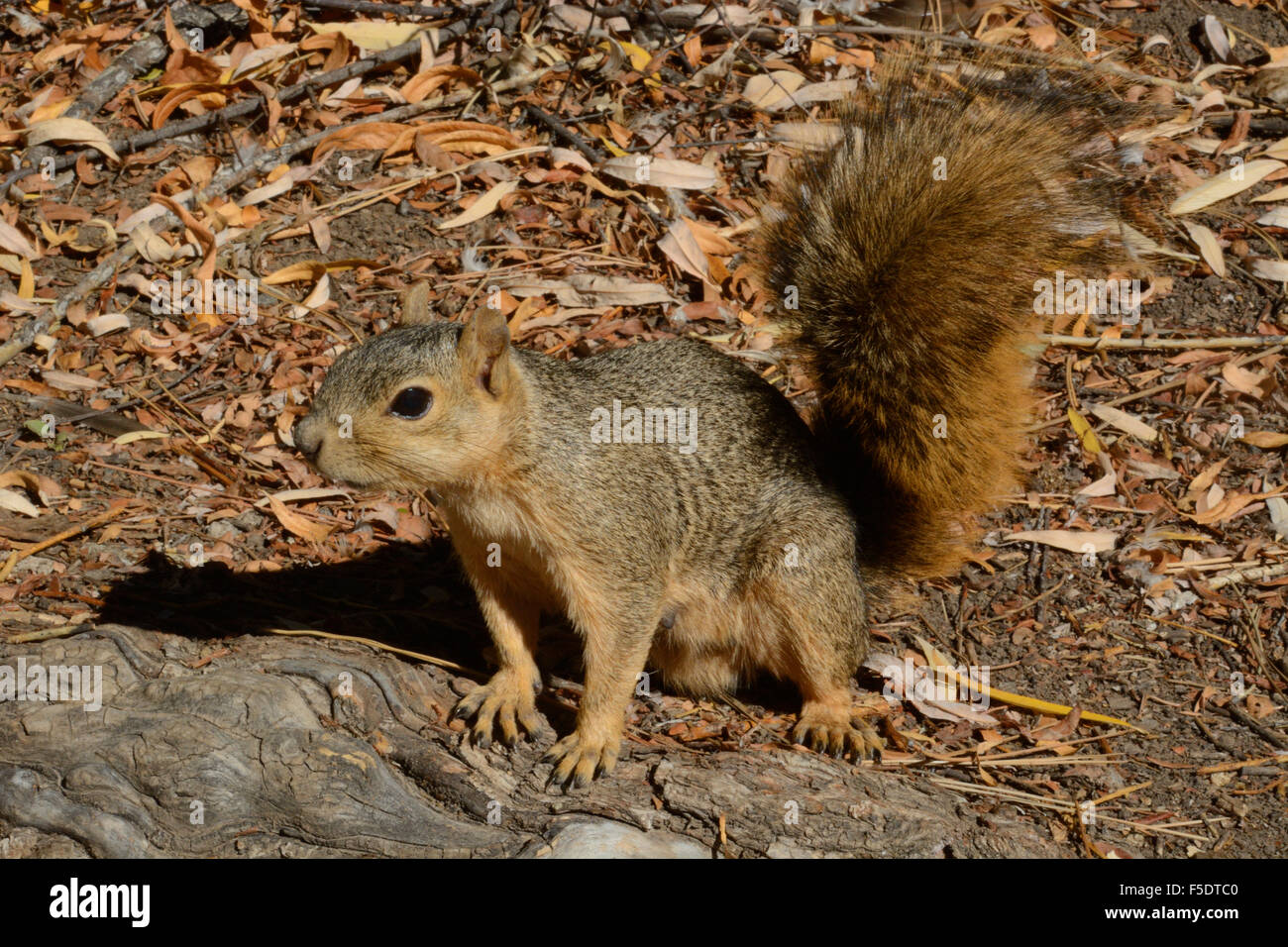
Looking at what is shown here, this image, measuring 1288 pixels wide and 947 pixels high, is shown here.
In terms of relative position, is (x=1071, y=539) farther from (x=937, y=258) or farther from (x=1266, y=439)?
(x=937, y=258)

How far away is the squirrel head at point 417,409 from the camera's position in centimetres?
277

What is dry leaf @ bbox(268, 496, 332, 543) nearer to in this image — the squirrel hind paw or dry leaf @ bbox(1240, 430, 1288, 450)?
the squirrel hind paw

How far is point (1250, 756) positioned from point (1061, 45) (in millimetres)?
3215

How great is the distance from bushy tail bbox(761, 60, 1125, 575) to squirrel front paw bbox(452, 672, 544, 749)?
48.6 inches

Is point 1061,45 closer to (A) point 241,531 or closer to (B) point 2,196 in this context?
(A) point 241,531

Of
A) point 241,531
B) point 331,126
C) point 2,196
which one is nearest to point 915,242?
point 241,531

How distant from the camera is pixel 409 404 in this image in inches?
111

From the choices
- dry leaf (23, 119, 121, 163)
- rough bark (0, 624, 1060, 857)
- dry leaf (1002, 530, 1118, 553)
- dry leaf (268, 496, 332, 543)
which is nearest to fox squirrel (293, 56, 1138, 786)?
rough bark (0, 624, 1060, 857)

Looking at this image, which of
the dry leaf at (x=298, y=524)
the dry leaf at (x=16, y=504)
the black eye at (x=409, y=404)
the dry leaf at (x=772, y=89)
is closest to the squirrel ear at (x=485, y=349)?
the black eye at (x=409, y=404)

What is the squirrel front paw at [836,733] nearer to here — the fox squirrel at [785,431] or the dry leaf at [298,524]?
the fox squirrel at [785,431]

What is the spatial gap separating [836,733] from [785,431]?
0.90 meters

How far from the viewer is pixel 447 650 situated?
3.58m

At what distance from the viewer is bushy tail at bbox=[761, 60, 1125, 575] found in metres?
3.00

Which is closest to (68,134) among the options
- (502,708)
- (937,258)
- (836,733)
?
(502,708)
